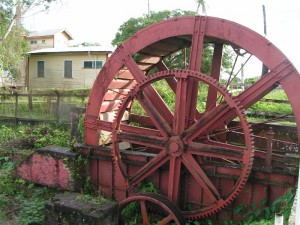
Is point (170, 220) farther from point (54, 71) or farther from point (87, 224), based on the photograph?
point (54, 71)

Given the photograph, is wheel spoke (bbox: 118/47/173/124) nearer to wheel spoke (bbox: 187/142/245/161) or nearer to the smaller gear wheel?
the smaller gear wheel

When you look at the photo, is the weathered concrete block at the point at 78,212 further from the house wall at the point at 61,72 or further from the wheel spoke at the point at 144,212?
the house wall at the point at 61,72

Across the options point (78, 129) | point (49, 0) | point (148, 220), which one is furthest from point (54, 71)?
point (148, 220)

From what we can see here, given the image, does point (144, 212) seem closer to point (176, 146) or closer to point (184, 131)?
point (176, 146)

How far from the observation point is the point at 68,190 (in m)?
5.95

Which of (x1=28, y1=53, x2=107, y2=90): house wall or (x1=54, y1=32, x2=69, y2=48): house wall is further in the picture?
(x1=54, y1=32, x2=69, y2=48): house wall

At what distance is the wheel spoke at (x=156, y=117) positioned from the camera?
16.7 ft

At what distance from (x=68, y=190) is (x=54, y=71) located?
17064 mm

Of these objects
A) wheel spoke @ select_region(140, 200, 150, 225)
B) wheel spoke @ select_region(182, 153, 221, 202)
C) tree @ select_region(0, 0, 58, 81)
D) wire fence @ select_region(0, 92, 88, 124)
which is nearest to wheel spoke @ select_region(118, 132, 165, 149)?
wheel spoke @ select_region(182, 153, 221, 202)

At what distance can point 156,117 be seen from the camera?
205 inches

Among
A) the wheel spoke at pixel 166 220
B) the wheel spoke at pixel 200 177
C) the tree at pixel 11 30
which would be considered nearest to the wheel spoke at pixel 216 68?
the wheel spoke at pixel 200 177

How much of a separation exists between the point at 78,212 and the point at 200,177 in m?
1.77

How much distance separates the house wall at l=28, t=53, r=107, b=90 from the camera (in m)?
20.7

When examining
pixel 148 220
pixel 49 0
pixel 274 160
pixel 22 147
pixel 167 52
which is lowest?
pixel 148 220
